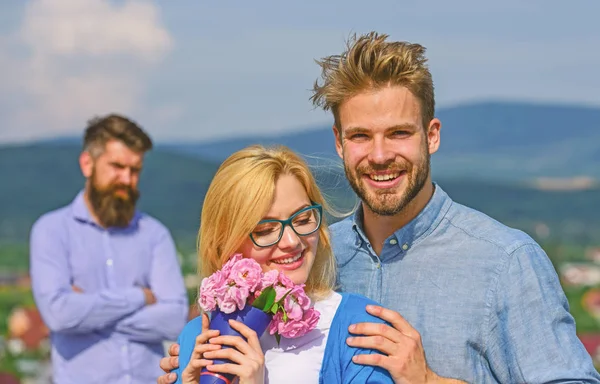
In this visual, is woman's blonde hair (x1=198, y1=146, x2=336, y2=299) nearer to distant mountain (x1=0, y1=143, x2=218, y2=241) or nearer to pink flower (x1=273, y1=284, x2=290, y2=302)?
pink flower (x1=273, y1=284, x2=290, y2=302)

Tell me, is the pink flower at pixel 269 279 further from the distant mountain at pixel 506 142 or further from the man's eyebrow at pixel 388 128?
the distant mountain at pixel 506 142

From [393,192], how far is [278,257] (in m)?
0.42

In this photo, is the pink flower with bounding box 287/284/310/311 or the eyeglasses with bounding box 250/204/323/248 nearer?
the pink flower with bounding box 287/284/310/311

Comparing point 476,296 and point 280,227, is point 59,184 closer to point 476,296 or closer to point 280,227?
point 280,227

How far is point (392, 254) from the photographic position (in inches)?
114

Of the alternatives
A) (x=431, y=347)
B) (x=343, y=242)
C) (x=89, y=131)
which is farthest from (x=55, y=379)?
(x=431, y=347)

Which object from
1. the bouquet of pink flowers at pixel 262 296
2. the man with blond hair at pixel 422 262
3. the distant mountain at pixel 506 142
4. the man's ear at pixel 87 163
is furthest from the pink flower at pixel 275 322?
the distant mountain at pixel 506 142

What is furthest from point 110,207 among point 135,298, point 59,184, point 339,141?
point 59,184

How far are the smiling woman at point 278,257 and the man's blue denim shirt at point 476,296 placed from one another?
193 mm

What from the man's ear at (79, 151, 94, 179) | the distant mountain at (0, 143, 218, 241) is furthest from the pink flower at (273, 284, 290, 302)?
the distant mountain at (0, 143, 218, 241)

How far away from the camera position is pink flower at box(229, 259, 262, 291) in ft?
8.06

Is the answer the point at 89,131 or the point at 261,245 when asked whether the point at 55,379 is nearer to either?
the point at 89,131

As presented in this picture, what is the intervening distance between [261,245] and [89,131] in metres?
3.19

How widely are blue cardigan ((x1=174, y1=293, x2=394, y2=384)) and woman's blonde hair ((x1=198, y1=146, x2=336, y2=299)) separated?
11 centimetres
